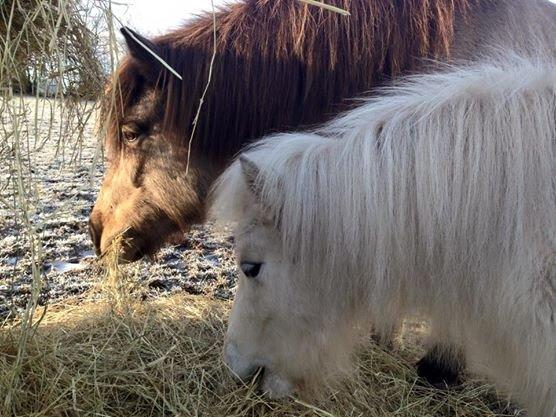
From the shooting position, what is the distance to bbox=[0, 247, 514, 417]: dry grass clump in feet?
7.69

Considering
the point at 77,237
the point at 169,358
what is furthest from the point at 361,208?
the point at 77,237

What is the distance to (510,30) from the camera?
3.08 meters

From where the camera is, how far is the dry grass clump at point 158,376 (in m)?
2.34

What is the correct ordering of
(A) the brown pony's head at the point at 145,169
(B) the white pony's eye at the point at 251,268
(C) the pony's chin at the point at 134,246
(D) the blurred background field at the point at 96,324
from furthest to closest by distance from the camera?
1. (C) the pony's chin at the point at 134,246
2. (A) the brown pony's head at the point at 145,169
3. (D) the blurred background field at the point at 96,324
4. (B) the white pony's eye at the point at 251,268

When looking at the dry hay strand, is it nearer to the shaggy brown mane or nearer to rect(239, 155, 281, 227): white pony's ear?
rect(239, 155, 281, 227): white pony's ear

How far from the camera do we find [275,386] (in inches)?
85.3

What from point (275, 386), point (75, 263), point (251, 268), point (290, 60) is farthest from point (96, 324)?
point (290, 60)

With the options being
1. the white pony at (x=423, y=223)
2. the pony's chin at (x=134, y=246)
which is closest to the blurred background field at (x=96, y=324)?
the pony's chin at (x=134, y=246)

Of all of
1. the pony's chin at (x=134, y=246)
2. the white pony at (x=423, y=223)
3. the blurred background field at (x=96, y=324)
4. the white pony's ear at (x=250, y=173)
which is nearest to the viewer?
the white pony at (x=423, y=223)

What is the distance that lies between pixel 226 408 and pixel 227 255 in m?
2.22

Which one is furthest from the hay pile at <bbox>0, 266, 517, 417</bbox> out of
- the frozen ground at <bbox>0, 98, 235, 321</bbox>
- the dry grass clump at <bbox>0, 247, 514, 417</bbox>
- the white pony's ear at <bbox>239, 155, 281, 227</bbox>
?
the white pony's ear at <bbox>239, 155, 281, 227</bbox>

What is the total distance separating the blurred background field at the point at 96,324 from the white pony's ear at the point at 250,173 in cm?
54

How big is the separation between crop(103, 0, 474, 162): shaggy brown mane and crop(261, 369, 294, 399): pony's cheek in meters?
1.41

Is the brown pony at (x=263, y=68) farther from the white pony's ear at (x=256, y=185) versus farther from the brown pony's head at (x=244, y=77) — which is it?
the white pony's ear at (x=256, y=185)
